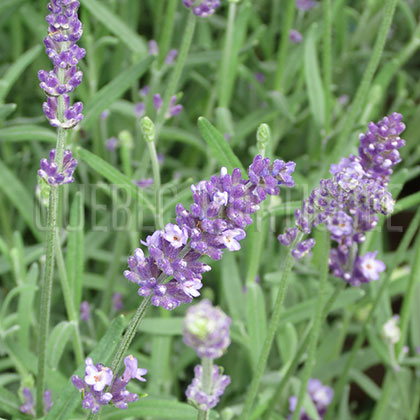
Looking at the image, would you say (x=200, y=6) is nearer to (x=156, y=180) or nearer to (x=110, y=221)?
(x=156, y=180)

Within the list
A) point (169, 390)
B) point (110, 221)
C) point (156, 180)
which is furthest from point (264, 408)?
point (110, 221)

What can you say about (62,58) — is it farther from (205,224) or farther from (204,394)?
(204,394)

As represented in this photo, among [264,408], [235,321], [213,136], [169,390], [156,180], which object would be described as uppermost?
[213,136]

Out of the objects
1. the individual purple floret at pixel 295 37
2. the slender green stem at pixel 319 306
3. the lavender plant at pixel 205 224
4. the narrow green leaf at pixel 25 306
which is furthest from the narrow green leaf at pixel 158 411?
the individual purple floret at pixel 295 37

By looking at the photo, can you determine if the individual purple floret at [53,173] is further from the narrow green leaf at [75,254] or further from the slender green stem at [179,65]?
the slender green stem at [179,65]

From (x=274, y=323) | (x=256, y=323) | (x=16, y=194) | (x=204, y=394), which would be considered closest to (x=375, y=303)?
(x=256, y=323)

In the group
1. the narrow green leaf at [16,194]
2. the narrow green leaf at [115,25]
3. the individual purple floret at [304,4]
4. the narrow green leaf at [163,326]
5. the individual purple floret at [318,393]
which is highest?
the individual purple floret at [304,4]

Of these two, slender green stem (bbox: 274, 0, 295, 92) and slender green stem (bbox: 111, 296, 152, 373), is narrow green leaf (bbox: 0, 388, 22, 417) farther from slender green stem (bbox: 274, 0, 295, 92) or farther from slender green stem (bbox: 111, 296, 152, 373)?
slender green stem (bbox: 274, 0, 295, 92)

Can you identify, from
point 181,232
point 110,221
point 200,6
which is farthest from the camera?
point 110,221
